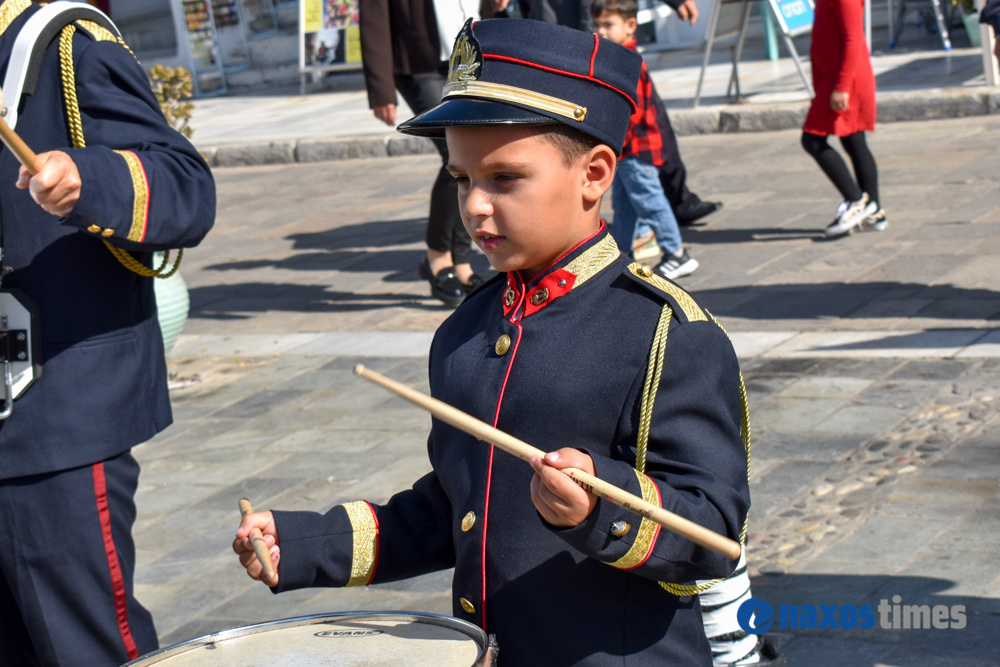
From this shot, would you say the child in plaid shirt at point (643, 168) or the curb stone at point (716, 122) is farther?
the curb stone at point (716, 122)

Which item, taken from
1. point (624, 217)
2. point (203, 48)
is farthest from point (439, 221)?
point (203, 48)

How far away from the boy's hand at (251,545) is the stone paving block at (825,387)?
292 cm

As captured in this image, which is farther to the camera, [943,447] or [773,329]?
[773,329]

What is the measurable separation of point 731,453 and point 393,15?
190 inches

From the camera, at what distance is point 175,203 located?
2182 millimetres

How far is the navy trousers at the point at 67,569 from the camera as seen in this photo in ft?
7.06

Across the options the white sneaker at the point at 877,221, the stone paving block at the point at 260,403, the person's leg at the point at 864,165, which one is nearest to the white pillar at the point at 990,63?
the person's leg at the point at 864,165

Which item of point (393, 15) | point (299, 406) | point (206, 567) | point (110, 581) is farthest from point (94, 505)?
point (393, 15)

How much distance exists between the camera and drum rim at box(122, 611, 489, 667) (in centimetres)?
150

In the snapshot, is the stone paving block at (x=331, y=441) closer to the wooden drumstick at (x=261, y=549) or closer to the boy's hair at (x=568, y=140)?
the wooden drumstick at (x=261, y=549)

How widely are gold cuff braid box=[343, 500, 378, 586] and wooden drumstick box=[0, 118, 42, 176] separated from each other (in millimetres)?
727

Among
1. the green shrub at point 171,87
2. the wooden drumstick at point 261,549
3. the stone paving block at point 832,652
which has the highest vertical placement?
the wooden drumstick at point 261,549

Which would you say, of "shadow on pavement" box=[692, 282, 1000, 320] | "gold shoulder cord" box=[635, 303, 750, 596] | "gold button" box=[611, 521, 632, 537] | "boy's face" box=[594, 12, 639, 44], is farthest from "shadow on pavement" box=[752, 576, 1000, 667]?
"boy's face" box=[594, 12, 639, 44]

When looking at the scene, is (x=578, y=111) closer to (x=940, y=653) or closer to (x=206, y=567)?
(x=940, y=653)
